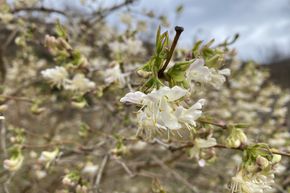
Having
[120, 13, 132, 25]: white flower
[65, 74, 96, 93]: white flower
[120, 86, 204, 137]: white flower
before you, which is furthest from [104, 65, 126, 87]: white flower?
[120, 13, 132, 25]: white flower

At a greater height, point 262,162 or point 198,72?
point 198,72

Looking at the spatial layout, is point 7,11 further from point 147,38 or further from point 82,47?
point 147,38

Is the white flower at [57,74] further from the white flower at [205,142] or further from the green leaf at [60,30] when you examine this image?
the white flower at [205,142]

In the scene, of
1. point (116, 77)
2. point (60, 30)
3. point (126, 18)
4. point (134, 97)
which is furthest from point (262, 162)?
point (126, 18)

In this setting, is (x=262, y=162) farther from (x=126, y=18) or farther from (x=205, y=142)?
(x=126, y=18)

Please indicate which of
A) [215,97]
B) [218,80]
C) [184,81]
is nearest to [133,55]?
[218,80]
